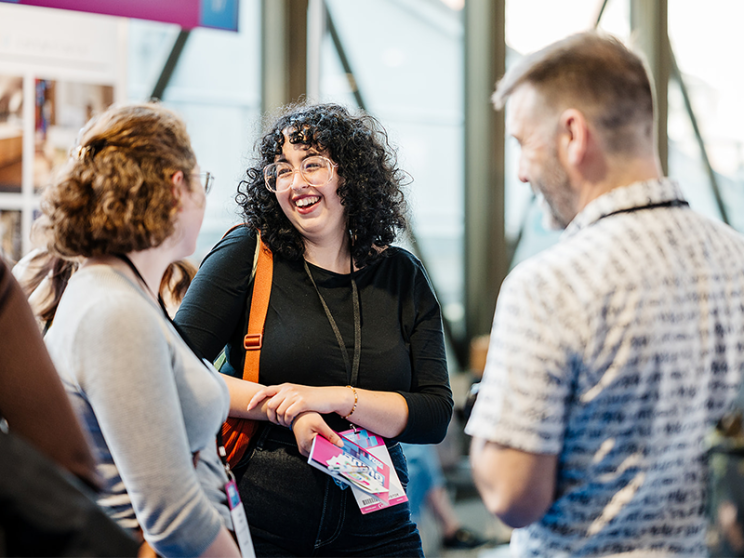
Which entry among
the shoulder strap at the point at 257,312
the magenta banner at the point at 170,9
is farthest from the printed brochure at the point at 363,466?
the magenta banner at the point at 170,9

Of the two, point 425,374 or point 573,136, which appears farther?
point 425,374

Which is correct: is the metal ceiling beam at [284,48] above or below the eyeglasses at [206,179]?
above

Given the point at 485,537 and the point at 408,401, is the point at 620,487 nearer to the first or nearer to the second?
the point at 408,401

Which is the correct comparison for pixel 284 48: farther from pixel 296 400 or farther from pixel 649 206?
pixel 649 206

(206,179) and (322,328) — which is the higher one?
(206,179)

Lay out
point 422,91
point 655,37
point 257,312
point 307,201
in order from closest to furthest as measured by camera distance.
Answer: point 257,312 → point 307,201 → point 422,91 → point 655,37

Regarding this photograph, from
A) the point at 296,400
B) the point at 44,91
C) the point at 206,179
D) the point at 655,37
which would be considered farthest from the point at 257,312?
the point at 655,37

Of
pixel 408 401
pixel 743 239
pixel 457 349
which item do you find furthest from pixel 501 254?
pixel 743 239

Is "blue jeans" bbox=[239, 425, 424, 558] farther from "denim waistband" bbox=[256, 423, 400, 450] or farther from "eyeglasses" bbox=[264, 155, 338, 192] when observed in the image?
"eyeglasses" bbox=[264, 155, 338, 192]

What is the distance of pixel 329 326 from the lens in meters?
1.74

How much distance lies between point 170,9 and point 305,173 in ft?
6.61

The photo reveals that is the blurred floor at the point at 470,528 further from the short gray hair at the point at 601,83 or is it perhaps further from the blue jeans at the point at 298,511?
the short gray hair at the point at 601,83

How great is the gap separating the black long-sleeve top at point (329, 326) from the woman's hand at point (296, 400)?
75 mm

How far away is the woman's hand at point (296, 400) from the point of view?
61.9 inches
